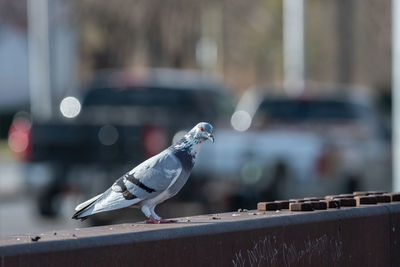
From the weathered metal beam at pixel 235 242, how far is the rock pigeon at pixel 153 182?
0.15 m

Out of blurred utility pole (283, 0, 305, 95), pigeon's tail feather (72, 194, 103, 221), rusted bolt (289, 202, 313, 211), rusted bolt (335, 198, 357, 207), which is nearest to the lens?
pigeon's tail feather (72, 194, 103, 221)

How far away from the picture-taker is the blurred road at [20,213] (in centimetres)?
1753

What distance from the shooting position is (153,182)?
18.1 ft

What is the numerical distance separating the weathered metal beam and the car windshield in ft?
42.4

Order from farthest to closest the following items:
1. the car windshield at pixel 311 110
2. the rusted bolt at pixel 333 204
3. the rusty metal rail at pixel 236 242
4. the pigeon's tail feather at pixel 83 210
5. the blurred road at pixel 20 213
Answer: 1. the car windshield at pixel 311 110
2. the blurred road at pixel 20 213
3. the rusted bolt at pixel 333 204
4. the pigeon's tail feather at pixel 83 210
5. the rusty metal rail at pixel 236 242

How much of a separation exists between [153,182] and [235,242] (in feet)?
1.65

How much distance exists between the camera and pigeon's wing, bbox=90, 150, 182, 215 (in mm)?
5488

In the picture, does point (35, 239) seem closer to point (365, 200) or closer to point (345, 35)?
point (365, 200)

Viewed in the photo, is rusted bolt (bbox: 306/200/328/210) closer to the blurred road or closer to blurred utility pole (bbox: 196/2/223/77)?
the blurred road

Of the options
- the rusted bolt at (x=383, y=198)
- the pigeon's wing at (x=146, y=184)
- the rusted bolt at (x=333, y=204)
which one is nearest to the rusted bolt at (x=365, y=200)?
the rusted bolt at (x=383, y=198)

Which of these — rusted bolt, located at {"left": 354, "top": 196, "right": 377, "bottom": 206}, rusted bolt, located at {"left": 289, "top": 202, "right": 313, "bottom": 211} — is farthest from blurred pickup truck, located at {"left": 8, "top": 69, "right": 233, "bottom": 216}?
rusted bolt, located at {"left": 289, "top": 202, "right": 313, "bottom": 211}

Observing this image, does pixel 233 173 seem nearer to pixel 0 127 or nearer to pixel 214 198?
pixel 214 198

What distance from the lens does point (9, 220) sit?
19516mm

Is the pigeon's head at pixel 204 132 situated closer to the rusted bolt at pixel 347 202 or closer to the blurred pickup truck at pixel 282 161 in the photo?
the rusted bolt at pixel 347 202
